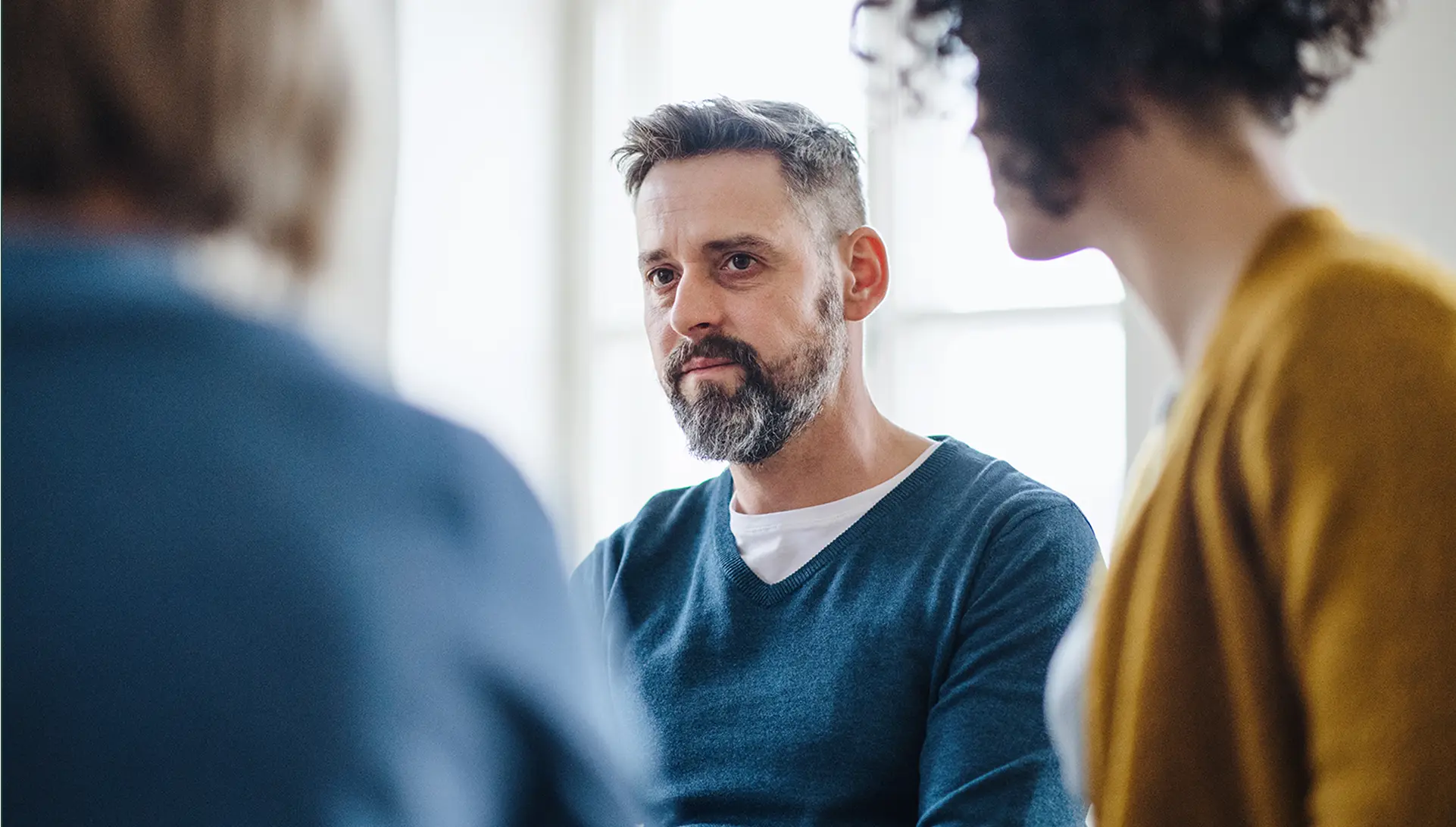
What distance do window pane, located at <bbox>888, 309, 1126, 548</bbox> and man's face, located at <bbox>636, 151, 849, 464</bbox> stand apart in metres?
0.94

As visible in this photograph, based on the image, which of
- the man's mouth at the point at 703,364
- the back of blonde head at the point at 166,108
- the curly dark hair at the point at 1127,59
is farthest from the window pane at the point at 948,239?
the back of blonde head at the point at 166,108

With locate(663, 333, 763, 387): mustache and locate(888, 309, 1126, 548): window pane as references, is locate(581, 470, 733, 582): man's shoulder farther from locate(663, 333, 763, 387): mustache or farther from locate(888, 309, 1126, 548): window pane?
locate(888, 309, 1126, 548): window pane

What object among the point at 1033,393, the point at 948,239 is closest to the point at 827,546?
the point at 1033,393

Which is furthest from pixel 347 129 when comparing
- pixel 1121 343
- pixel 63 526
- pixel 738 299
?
pixel 1121 343

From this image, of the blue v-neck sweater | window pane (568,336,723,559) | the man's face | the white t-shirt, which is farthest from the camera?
window pane (568,336,723,559)

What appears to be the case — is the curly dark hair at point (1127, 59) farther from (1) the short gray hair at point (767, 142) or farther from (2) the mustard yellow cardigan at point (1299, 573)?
(1) the short gray hair at point (767, 142)

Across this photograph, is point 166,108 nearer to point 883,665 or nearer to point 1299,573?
point 1299,573

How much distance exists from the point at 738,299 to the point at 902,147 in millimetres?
1241

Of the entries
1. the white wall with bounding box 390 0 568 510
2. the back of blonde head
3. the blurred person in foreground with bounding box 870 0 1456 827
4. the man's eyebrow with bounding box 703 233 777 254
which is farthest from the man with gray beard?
the white wall with bounding box 390 0 568 510

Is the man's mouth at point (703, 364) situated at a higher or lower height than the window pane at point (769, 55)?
lower

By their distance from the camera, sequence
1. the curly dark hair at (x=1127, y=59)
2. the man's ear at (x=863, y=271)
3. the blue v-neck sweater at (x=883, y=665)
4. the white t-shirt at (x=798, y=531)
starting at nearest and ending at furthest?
the curly dark hair at (x=1127, y=59) → the blue v-neck sweater at (x=883, y=665) → the white t-shirt at (x=798, y=531) → the man's ear at (x=863, y=271)

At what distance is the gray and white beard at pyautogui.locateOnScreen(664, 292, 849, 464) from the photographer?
5.37ft

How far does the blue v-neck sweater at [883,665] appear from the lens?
1.27 m

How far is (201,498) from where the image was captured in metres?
0.52
